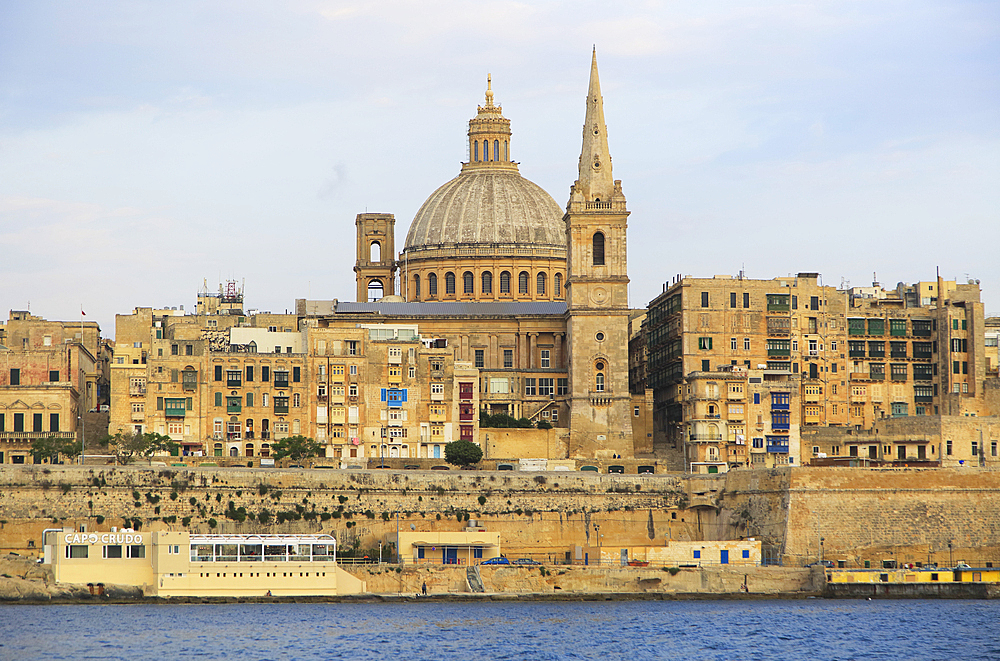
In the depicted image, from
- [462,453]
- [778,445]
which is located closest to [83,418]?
[462,453]

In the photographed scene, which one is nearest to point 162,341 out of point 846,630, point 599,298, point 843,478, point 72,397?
point 72,397

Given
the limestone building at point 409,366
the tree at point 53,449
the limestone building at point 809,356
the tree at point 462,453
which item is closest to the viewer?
the tree at point 53,449

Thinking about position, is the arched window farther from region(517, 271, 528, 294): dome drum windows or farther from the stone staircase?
the stone staircase

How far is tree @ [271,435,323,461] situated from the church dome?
25069 mm

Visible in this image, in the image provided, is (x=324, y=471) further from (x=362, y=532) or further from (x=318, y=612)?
(x=318, y=612)

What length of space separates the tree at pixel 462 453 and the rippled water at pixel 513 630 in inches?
630

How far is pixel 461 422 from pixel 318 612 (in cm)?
2452

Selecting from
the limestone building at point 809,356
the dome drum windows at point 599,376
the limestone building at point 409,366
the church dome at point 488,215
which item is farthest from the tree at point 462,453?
the church dome at point 488,215

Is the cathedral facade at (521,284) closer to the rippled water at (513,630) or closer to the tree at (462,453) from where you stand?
the tree at (462,453)

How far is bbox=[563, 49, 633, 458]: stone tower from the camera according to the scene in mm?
92062

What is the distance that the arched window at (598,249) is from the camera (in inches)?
Result: 3725

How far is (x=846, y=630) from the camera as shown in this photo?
63.8m

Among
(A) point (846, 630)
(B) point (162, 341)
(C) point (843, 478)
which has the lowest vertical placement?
(A) point (846, 630)

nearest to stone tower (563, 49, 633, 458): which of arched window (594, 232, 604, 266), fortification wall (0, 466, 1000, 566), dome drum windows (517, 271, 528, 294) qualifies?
arched window (594, 232, 604, 266)
